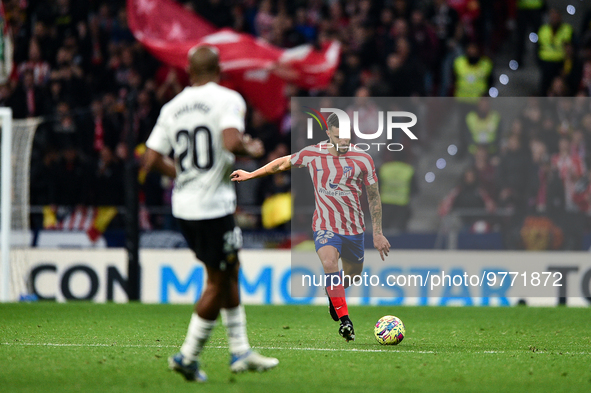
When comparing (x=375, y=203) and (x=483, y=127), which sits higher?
(x=483, y=127)

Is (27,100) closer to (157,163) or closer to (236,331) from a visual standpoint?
(157,163)

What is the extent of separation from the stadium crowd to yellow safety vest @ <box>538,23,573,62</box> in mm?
23

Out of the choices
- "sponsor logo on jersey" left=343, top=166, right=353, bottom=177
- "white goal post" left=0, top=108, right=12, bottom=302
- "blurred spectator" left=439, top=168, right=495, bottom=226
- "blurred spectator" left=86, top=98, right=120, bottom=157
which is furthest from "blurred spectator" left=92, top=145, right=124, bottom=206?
"sponsor logo on jersey" left=343, top=166, right=353, bottom=177

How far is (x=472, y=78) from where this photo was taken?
1511 centimetres

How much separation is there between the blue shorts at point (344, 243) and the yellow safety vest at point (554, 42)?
8.96m

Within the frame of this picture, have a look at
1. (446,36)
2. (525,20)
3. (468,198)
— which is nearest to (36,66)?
(446,36)

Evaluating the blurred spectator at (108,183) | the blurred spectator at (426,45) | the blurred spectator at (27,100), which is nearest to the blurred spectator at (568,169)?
the blurred spectator at (426,45)

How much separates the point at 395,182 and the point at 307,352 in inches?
269

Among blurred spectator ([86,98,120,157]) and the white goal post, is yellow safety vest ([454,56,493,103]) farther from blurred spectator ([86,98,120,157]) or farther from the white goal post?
the white goal post

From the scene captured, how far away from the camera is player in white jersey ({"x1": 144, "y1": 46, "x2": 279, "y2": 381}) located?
17.0 ft

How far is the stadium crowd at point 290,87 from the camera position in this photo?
44.0ft

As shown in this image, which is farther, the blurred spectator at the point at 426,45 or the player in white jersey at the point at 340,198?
the blurred spectator at the point at 426,45

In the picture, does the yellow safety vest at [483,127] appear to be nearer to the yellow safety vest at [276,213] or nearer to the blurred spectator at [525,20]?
the blurred spectator at [525,20]

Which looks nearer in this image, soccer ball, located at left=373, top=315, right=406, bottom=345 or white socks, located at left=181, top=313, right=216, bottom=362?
white socks, located at left=181, top=313, right=216, bottom=362
